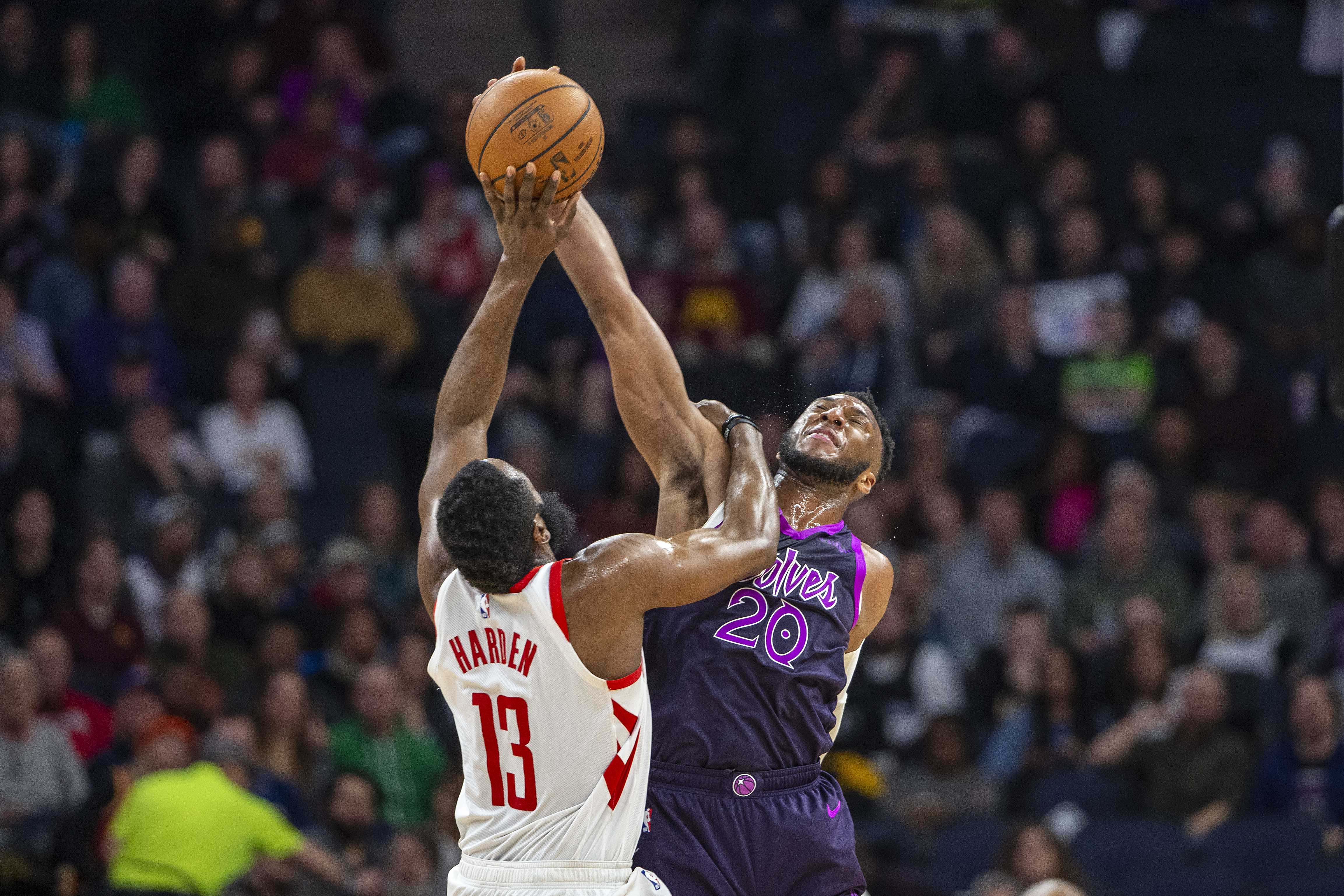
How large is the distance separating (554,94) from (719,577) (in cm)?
147

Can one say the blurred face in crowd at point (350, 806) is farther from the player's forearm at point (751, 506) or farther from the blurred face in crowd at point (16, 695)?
the player's forearm at point (751, 506)

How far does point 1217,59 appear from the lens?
14.3 metres

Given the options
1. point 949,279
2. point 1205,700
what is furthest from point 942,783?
point 949,279

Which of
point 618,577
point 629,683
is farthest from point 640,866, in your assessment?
point 618,577

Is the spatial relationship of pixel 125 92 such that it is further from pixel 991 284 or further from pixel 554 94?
pixel 554 94

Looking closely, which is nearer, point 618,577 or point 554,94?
point 618,577

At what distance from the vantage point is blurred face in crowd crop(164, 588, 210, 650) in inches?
373

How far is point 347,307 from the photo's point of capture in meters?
11.7

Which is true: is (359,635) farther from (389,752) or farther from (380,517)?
(380,517)

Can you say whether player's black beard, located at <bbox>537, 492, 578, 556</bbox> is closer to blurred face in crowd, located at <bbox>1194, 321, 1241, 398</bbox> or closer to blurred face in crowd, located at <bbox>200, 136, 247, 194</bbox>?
blurred face in crowd, located at <bbox>1194, 321, 1241, 398</bbox>

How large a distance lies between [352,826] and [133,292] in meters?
4.14

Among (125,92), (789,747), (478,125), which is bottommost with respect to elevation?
(789,747)

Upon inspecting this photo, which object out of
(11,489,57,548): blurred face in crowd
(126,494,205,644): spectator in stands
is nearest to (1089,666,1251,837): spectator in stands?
(126,494,205,644): spectator in stands

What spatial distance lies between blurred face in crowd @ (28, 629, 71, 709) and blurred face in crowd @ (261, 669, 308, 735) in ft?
3.63
